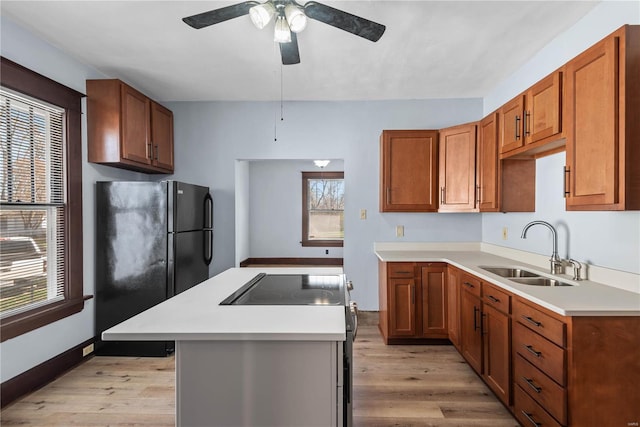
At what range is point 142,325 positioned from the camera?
4.11 feet

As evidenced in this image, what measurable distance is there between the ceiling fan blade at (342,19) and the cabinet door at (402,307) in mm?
2203

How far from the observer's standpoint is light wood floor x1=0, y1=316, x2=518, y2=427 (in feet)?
6.87

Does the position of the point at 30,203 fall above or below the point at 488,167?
below

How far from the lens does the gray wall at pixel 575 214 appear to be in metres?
1.91

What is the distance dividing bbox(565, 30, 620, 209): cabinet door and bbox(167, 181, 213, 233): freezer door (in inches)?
116

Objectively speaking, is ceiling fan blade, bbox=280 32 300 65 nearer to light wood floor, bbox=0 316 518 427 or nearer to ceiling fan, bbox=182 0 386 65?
ceiling fan, bbox=182 0 386 65

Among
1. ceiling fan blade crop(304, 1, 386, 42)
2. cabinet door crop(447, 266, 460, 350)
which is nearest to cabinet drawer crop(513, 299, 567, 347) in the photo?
cabinet door crop(447, 266, 460, 350)

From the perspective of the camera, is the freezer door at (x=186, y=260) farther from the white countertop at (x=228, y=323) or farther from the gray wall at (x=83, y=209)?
the white countertop at (x=228, y=323)

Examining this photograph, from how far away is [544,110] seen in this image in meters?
2.13

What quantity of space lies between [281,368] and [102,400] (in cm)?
188

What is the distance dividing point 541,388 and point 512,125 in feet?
5.90

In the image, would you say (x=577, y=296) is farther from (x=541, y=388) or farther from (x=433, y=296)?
(x=433, y=296)

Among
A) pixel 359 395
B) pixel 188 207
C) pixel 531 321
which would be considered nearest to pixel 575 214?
pixel 531 321

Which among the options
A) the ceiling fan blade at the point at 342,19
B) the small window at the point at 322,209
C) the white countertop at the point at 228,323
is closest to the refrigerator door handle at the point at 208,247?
the white countertop at the point at 228,323
